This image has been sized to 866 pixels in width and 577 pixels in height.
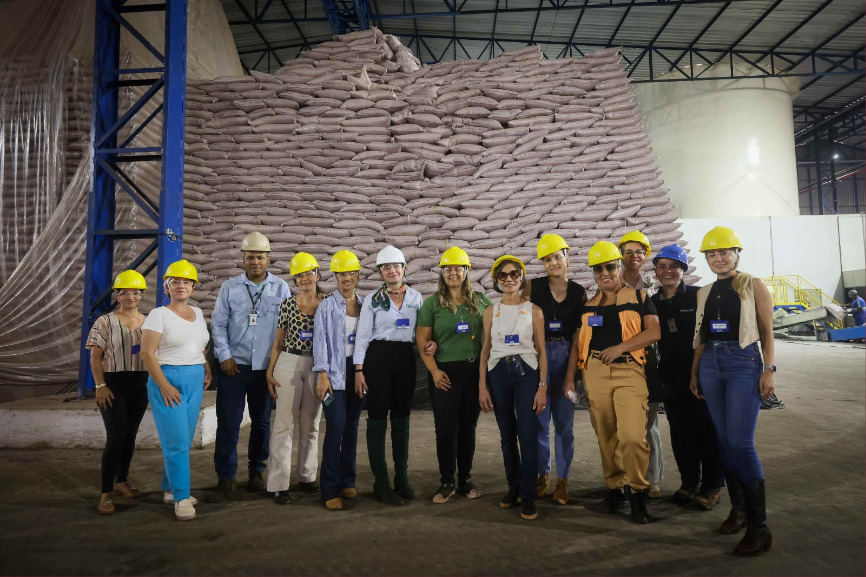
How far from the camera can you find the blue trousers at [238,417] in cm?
300

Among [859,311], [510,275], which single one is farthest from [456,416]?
[859,311]

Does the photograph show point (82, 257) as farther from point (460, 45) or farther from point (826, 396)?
point (460, 45)

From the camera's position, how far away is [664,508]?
106 inches

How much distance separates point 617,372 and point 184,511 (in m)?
2.30

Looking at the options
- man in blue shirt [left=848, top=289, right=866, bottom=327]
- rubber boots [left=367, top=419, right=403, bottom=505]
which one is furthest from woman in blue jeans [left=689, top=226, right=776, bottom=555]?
man in blue shirt [left=848, top=289, right=866, bottom=327]

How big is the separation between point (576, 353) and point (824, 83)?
1735 centimetres

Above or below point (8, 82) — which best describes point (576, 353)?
below

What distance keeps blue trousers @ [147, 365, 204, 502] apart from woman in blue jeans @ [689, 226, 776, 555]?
8.34 ft

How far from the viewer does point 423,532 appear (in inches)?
95.1

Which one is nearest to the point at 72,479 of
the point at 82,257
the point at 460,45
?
the point at 82,257

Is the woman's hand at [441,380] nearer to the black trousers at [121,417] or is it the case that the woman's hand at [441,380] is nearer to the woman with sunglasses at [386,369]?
the woman with sunglasses at [386,369]

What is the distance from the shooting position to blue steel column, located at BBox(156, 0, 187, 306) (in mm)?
4426

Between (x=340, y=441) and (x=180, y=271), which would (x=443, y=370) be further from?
(x=180, y=271)

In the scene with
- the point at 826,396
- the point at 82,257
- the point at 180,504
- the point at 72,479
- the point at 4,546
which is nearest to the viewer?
the point at 4,546
